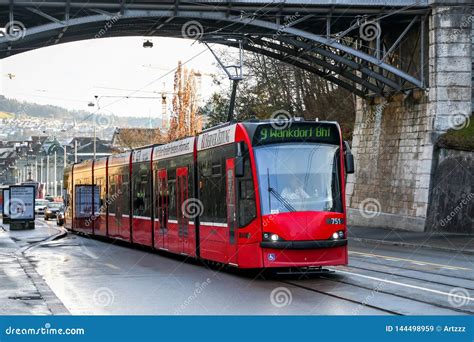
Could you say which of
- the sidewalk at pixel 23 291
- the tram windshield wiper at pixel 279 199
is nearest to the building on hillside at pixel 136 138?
the sidewalk at pixel 23 291

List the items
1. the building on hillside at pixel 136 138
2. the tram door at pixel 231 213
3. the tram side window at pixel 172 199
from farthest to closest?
1. the building on hillside at pixel 136 138
2. the tram side window at pixel 172 199
3. the tram door at pixel 231 213

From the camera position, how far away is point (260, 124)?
16703mm

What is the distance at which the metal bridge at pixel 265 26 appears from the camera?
103ft

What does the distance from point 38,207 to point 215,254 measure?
68916 mm

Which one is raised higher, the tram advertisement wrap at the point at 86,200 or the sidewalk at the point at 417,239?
the tram advertisement wrap at the point at 86,200

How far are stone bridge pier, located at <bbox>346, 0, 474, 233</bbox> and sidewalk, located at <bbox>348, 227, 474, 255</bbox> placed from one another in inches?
31.6

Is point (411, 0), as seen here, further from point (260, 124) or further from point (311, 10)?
point (260, 124)

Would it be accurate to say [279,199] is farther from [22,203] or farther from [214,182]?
[22,203]

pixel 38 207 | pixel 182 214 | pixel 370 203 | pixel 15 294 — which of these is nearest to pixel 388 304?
pixel 15 294

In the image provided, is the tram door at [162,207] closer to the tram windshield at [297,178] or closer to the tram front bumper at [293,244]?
the tram windshield at [297,178]

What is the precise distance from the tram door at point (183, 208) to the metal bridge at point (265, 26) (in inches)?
437

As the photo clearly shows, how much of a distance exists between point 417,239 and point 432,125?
512 centimetres

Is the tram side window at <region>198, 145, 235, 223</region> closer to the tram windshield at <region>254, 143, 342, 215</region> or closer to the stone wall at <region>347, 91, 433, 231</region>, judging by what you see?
the tram windshield at <region>254, 143, 342, 215</region>
